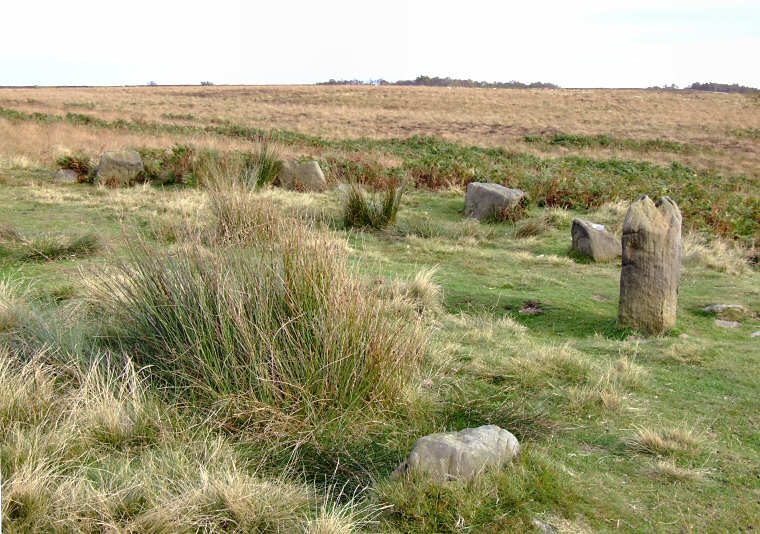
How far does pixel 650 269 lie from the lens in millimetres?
6445

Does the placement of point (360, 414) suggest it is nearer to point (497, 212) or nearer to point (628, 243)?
point (628, 243)

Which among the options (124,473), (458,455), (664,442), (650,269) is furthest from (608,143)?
(124,473)

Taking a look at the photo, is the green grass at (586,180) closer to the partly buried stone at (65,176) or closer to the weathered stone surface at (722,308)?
the partly buried stone at (65,176)

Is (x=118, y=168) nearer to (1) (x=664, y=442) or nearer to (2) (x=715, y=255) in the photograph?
(2) (x=715, y=255)

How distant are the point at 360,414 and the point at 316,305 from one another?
0.69 m

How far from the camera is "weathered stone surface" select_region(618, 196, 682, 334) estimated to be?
6.42 metres

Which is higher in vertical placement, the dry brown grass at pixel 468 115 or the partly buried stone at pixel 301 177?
the dry brown grass at pixel 468 115

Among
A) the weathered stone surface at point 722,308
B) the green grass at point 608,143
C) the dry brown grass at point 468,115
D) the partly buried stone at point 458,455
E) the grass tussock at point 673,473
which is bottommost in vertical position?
the weathered stone surface at point 722,308

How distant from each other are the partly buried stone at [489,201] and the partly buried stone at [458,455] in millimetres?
9056

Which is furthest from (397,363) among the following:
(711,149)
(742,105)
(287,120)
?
(742,105)

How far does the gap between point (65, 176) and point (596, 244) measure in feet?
33.7

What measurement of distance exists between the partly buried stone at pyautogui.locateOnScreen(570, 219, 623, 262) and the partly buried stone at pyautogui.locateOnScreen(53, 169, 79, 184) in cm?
969

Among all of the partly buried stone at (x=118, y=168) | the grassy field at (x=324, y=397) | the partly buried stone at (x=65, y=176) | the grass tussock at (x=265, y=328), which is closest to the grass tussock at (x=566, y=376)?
the grassy field at (x=324, y=397)

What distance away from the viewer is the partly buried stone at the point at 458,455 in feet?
10.4
